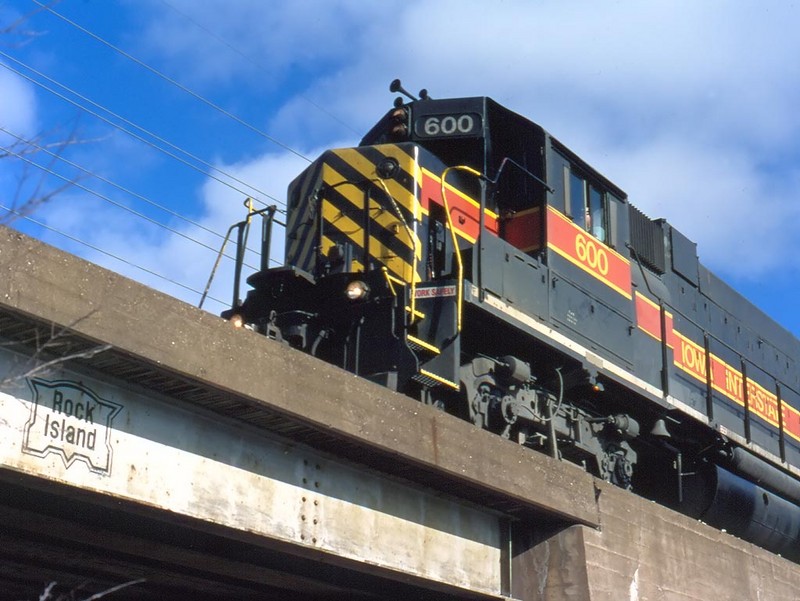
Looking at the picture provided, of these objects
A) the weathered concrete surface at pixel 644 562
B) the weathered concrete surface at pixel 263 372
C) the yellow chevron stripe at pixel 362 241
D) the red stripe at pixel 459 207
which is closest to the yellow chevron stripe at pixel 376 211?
the yellow chevron stripe at pixel 362 241

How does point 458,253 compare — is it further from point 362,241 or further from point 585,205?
point 585,205

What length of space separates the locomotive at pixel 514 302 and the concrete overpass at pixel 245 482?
3.29 feet

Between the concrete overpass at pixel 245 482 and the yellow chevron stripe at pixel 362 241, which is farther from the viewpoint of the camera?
the yellow chevron stripe at pixel 362 241

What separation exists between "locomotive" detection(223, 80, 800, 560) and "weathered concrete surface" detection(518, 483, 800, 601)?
93cm

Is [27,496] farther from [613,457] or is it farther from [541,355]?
[613,457]

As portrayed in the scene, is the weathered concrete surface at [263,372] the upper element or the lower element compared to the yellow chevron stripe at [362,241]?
lower

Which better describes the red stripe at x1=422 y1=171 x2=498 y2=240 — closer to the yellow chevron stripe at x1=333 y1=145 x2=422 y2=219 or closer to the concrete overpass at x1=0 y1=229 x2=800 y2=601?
the yellow chevron stripe at x1=333 y1=145 x2=422 y2=219

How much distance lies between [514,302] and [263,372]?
376cm

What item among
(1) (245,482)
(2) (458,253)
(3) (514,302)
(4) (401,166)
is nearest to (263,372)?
(1) (245,482)

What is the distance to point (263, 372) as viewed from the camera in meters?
6.33

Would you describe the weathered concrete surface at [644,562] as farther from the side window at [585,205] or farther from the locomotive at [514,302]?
the side window at [585,205]

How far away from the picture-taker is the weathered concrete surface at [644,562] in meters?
8.41

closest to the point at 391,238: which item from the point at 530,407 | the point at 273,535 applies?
the point at 530,407

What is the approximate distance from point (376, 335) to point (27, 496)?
3.46 meters
